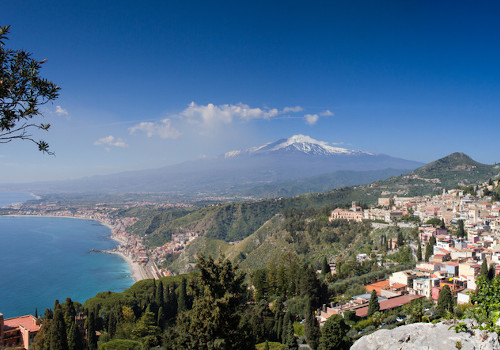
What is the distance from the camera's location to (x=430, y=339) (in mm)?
3033

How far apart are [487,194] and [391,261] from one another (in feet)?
65.8

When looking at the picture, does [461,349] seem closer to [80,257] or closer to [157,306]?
[157,306]

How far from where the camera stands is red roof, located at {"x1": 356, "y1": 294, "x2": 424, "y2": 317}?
14667 mm

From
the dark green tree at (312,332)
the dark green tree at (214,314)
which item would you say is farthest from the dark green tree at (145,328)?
the dark green tree at (214,314)

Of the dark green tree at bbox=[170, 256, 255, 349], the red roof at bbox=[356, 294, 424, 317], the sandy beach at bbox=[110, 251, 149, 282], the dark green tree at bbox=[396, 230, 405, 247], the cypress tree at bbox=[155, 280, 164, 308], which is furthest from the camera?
the sandy beach at bbox=[110, 251, 149, 282]

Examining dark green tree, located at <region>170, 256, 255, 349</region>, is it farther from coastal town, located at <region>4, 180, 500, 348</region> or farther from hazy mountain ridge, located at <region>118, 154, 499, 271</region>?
hazy mountain ridge, located at <region>118, 154, 499, 271</region>

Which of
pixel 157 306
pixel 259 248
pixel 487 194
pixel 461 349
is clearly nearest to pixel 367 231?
pixel 259 248

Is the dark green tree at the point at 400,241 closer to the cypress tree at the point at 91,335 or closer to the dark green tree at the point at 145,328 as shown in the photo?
the dark green tree at the point at 145,328

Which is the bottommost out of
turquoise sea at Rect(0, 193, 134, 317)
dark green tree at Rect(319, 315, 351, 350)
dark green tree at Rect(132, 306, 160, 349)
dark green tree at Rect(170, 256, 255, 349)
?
turquoise sea at Rect(0, 193, 134, 317)

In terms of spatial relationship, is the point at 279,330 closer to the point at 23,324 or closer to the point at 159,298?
the point at 159,298

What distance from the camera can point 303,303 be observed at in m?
17.0

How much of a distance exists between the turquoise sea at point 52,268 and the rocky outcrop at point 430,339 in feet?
107

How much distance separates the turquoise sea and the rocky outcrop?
32.5 meters

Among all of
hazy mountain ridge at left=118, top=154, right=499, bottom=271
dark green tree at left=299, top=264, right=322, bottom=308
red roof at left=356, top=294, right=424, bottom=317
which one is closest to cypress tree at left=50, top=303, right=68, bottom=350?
dark green tree at left=299, top=264, right=322, bottom=308
